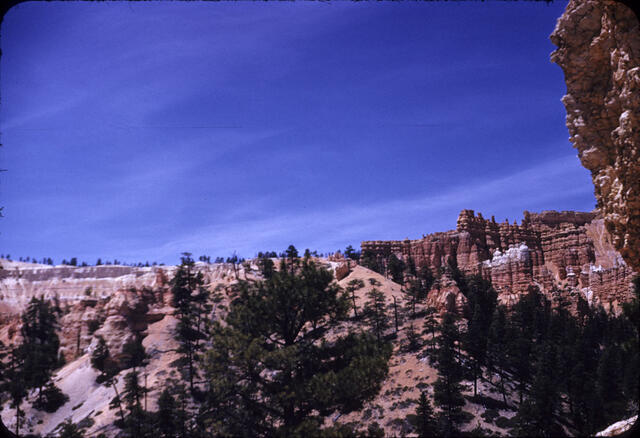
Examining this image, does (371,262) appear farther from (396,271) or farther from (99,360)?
(99,360)

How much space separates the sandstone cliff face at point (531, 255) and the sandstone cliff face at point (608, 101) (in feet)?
170

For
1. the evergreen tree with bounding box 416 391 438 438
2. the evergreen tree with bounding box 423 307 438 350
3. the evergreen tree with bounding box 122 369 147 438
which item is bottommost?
the evergreen tree with bounding box 416 391 438 438

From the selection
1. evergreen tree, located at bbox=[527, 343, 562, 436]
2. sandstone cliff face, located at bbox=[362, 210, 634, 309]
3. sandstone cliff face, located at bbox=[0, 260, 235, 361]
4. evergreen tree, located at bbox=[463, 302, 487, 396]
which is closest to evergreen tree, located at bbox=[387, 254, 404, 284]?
sandstone cliff face, located at bbox=[362, 210, 634, 309]

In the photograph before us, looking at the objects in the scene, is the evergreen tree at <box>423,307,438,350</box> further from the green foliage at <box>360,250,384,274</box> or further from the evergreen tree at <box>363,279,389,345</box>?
the green foliage at <box>360,250,384,274</box>

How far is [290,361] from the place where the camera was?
18.1 metres

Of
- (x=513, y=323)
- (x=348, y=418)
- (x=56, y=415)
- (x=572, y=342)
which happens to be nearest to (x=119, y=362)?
(x=56, y=415)

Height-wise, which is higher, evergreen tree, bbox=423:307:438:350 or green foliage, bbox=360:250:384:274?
green foliage, bbox=360:250:384:274

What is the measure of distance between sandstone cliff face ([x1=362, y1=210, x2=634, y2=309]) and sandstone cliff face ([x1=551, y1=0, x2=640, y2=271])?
2041 inches

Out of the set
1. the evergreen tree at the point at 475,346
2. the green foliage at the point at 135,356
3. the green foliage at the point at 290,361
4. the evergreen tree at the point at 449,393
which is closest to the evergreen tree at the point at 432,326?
the evergreen tree at the point at 475,346

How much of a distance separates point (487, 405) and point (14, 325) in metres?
80.5

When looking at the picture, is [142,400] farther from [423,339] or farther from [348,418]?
[423,339]

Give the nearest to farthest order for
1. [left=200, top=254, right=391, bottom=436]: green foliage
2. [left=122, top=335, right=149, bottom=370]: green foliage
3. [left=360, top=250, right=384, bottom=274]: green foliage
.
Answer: [left=200, top=254, right=391, bottom=436]: green foliage < [left=122, top=335, right=149, bottom=370]: green foliage < [left=360, top=250, right=384, bottom=274]: green foliage

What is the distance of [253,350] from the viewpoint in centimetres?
1831

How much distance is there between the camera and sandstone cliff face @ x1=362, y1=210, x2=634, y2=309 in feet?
247
